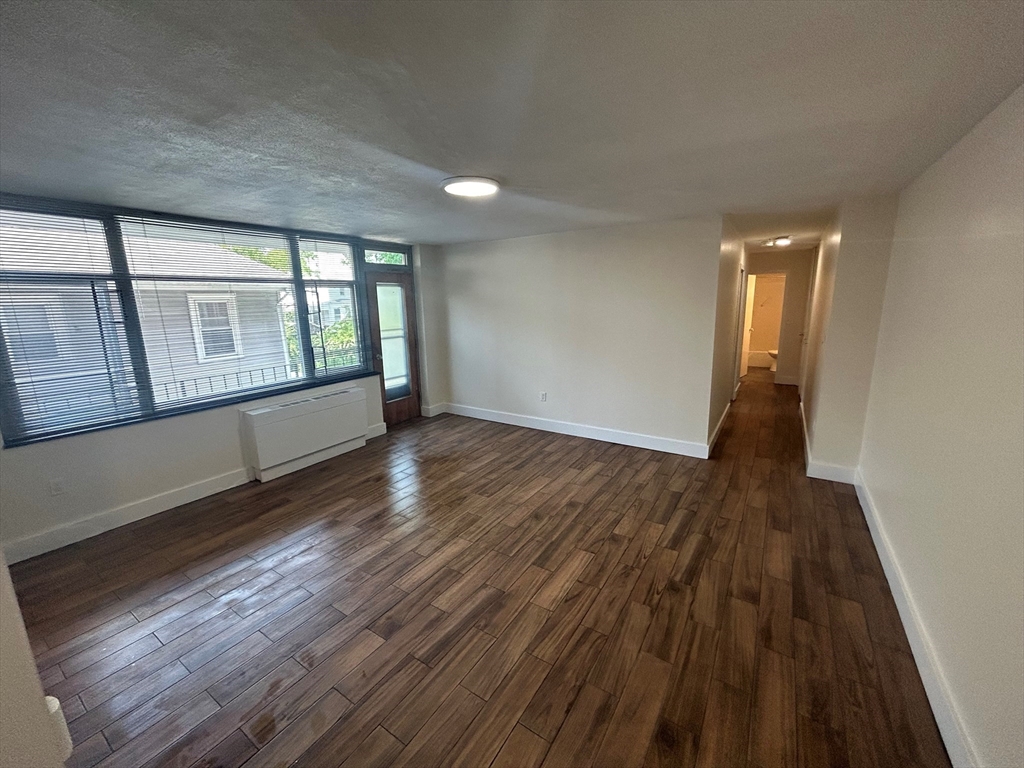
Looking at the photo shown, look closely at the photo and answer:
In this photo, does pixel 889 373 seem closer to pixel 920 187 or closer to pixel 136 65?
pixel 920 187

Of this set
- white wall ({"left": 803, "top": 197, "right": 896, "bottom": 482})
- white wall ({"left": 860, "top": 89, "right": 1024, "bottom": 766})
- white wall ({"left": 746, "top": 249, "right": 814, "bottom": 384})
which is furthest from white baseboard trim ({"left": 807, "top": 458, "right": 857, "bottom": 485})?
white wall ({"left": 746, "top": 249, "right": 814, "bottom": 384})

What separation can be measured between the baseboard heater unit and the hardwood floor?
1.80ft

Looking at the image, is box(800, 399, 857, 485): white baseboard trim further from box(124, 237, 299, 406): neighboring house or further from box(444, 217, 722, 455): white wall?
box(124, 237, 299, 406): neighboring house

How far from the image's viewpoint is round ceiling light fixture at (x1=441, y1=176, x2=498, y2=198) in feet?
7.97

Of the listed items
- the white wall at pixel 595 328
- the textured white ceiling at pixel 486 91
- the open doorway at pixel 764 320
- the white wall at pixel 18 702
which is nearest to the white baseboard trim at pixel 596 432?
the white wall at pixel 595 328

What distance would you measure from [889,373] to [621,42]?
299 cm

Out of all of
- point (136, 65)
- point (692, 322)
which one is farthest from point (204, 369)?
point (692, 322)

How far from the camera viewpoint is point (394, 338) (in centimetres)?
558

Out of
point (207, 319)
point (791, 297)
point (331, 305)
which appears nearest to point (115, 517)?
point (207, 319)

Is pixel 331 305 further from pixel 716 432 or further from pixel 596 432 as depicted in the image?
pixel 716 432

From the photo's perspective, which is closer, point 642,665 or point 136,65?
point 136,65

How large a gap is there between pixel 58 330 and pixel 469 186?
3.11m

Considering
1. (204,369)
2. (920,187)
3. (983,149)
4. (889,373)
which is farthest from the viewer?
(204,369)

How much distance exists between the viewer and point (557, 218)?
3791mm
